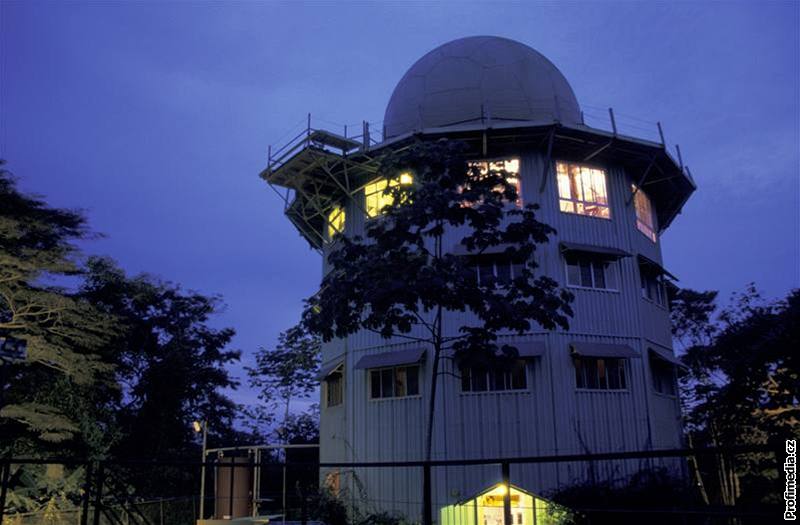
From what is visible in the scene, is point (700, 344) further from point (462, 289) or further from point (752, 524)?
point (462, 289)

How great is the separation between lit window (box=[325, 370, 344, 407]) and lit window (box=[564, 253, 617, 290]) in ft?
28.7

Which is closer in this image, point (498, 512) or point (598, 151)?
point (498, 512)

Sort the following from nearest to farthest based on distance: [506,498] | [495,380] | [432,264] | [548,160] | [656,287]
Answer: [506,498] < [432,264] < [495,380] < [548,160] < [656,287]

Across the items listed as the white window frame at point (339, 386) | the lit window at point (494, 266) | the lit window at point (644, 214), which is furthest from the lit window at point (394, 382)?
the lit window at point (644, 214)

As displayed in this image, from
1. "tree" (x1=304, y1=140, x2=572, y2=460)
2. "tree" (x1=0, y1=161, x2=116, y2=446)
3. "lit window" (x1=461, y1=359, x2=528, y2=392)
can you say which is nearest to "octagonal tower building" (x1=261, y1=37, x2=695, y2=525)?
"lit window" (x1=461, y1=359, x2=528, y2=392)

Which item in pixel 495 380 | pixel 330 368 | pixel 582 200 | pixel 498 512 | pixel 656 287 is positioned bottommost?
pixel 498 512

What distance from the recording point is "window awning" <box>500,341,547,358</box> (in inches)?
775

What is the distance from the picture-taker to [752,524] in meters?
15.4

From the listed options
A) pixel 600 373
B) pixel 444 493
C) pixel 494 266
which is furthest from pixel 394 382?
pixel 600 373

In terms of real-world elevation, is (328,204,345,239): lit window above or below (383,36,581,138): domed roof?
below

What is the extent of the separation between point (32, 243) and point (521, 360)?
18.9m

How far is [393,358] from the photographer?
21.1m

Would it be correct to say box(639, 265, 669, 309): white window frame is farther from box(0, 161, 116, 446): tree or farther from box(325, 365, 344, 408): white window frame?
box(0, 161, 116, 446): tree

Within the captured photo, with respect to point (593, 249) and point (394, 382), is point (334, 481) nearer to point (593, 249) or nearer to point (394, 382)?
point (394, 382)
